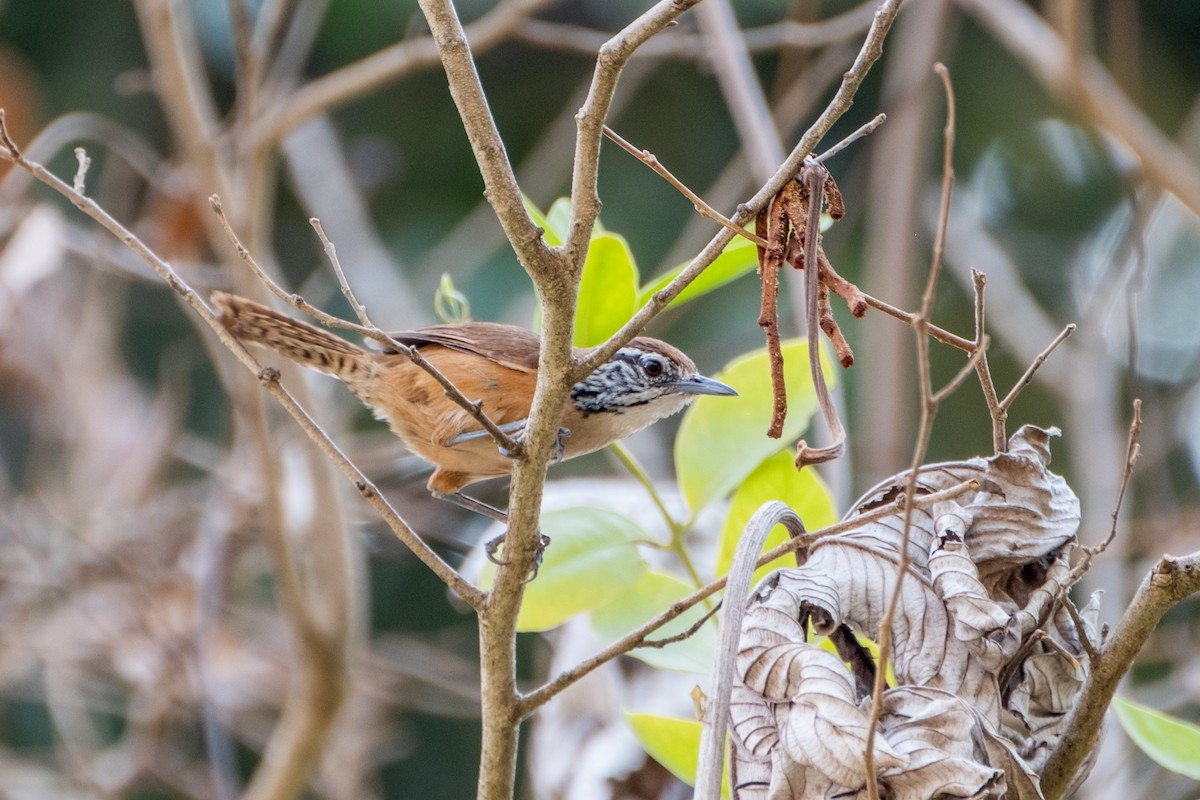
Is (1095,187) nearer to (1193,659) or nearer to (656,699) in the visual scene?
(1193,659)

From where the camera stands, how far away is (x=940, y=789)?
4.56 feet

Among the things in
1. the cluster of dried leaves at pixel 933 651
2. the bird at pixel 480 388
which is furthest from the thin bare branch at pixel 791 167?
the bird at pixel 480 388

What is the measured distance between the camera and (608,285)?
242cm

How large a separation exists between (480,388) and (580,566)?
1.32 metres

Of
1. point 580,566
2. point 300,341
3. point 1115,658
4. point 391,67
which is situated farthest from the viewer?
point 391,67

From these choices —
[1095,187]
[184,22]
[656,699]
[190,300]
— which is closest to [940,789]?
[190,300]

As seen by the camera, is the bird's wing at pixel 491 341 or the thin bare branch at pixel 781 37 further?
the thin bare branch at pixel 781 37

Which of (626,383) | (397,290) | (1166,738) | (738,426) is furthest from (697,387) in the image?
(397,290)

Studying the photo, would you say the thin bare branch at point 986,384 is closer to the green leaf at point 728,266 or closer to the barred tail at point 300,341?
the green leaf at point 728,266

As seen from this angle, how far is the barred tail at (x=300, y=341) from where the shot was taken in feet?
10.6

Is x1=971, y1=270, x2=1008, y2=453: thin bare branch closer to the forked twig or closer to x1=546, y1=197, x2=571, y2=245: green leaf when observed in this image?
the forked twig

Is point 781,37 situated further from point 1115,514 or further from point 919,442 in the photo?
point 919,442

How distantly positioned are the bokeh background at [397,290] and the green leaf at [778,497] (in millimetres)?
936

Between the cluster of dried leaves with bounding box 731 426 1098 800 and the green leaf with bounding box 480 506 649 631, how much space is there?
73cm
